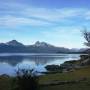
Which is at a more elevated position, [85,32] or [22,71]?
[85,32]

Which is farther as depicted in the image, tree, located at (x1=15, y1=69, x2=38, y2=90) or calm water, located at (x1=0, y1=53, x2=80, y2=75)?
calm water, located at (x1=0, y1=53, x2=80, y2=75)

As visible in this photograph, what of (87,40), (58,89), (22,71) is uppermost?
(87,40)

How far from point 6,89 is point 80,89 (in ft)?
12.2

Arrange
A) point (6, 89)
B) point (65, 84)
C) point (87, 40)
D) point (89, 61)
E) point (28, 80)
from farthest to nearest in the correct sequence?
point (87, 40)
point (89, 61)
point (65, 84)
point (6, 89)
point (28, 80)

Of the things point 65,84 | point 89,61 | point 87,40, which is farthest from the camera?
point 87,40

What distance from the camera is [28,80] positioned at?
14.2m

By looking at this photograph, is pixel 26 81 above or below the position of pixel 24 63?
above

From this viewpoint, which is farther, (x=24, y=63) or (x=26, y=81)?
(x=24, y=63)

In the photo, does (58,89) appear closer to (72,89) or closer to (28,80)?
(72,89)

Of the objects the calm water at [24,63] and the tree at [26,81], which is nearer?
the tree at [26,81]

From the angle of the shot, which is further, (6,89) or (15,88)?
(6,89)

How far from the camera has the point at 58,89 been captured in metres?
16.0

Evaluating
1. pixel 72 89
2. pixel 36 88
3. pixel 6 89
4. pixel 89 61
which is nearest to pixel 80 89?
pixel 72 89

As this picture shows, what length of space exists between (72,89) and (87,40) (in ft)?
175
